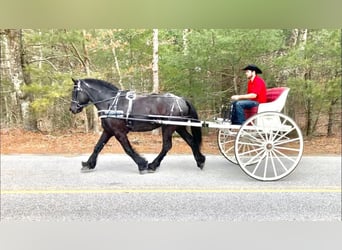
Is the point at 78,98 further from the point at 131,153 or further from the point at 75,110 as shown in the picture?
the point at 131,153

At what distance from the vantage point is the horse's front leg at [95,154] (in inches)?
79.4

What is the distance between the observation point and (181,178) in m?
2.06

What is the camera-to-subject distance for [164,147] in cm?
203

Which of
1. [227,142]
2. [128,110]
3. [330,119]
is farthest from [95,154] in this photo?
[330,119]

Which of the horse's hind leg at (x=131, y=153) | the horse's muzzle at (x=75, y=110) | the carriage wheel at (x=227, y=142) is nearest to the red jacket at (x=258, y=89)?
the carriage wheel at (x=227, y=142)

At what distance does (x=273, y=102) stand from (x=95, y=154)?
40.1 inches

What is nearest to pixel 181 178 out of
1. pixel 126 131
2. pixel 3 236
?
pixel 126 131

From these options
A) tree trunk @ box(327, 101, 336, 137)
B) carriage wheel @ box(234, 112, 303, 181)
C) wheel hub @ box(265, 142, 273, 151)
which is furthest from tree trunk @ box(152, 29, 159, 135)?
tree trunk @ box(327, 101, 336, 137)

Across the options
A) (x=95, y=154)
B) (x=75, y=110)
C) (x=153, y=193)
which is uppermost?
(x=75, y=110)

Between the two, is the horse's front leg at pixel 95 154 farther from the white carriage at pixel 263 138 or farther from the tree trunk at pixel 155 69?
the tree trunk at pixel 155 69

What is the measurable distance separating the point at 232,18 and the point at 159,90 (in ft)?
1.75

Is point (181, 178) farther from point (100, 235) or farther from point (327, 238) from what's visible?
point (327, 238)

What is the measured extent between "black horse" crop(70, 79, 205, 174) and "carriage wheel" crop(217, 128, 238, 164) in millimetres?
129

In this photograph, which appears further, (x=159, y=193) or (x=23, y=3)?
(x=159, y=193)
